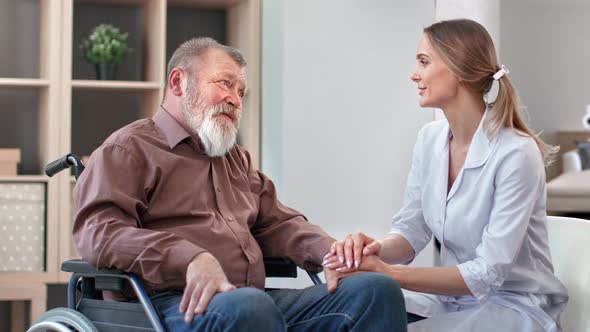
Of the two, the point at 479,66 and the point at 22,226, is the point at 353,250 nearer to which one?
the point at 479,66

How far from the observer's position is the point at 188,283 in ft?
6.35

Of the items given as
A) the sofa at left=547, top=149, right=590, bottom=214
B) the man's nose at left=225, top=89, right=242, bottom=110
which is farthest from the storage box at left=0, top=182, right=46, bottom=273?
the sofa at left=547, top=149, right=590, bottom=214

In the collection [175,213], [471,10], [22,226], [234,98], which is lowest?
[22,226]

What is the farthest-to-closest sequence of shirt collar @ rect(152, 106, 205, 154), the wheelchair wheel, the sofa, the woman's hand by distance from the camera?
1. the sofa
2. shirt collar @ rect(152, 106, 205, 154)
3. the woman's hand
4. the wheelchair wheel

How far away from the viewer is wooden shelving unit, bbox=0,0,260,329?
367 cm

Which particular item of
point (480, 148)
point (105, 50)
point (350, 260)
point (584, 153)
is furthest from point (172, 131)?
point (584, 153)

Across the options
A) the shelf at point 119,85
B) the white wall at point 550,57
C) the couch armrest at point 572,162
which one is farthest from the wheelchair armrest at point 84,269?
the white wall at point 550,57

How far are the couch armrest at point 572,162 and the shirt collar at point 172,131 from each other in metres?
6.56

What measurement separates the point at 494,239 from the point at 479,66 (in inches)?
17.2

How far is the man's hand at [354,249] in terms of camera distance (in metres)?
2.19

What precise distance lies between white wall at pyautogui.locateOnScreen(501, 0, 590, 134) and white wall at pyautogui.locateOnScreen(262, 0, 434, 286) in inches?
230

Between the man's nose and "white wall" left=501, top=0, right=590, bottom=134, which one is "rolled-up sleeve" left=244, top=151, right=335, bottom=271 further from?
"white wall" left=501, top=0, right=590, bottom=134

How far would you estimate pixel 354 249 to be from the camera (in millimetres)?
2207

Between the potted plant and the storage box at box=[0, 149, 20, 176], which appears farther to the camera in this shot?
the potted plant
